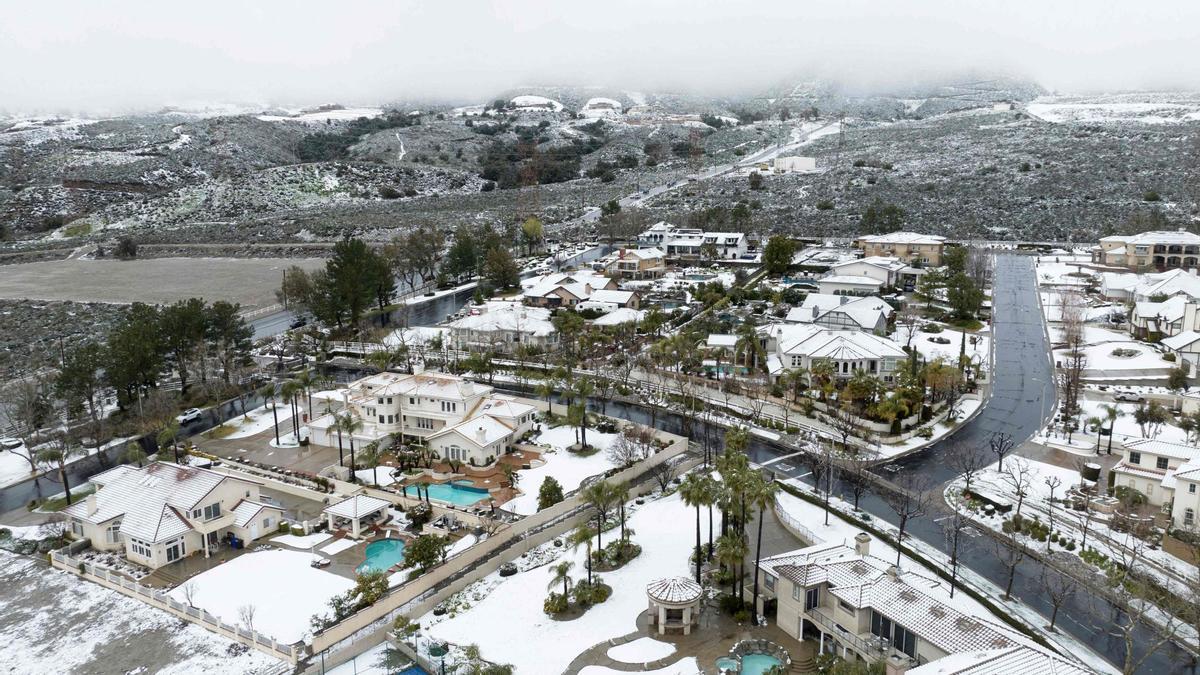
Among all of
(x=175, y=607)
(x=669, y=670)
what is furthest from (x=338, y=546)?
(x=669, y=670)

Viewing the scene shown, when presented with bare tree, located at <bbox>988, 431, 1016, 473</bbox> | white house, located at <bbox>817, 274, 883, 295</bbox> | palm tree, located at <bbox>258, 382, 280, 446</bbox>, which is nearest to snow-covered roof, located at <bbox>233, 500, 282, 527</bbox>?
palm tree, located at <bbox>258, 382, 280, 446</bbox>

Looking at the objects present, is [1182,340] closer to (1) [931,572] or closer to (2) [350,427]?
(1) [931,572]

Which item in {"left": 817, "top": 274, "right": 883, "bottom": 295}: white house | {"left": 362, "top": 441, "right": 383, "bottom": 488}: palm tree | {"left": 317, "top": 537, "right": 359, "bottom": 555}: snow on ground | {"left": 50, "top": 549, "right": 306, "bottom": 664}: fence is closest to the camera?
{"left": 50, "top": 549, "right": 306, "bottom": 664}: fence

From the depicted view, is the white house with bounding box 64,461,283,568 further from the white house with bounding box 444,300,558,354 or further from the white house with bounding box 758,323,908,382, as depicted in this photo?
the white house with bounding box 758,323,908,382

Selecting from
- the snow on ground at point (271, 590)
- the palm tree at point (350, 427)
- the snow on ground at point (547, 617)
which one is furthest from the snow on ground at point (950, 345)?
the snow on ground at point (271, 590)

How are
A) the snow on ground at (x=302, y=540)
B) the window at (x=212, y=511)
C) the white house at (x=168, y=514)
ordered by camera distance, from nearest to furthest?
the white house at (x=168, y=514) < the window at (x=212, y=511) < the snow on ground at (x=302, y=540)

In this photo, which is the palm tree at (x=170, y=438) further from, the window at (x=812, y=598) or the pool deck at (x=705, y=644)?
the window at (x=812, y=598)

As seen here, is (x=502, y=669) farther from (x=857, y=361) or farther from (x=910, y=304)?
(x=910, y=304)
